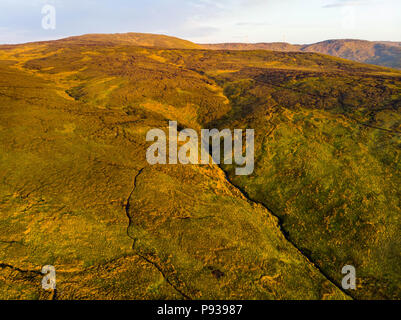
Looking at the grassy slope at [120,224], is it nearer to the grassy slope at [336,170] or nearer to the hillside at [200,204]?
the hillside at [200,204]

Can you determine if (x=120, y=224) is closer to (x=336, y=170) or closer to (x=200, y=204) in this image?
(x=200, y=204)

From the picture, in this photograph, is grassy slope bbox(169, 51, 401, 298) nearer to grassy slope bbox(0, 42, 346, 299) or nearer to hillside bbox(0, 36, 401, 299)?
hillside bbox(0, 36, 401, 299)

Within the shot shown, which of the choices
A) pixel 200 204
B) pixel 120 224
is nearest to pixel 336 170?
pixel 200 204

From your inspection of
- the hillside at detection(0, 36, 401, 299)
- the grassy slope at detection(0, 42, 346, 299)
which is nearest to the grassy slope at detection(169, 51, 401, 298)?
the hillside at detection(0, 36, 401, 299)

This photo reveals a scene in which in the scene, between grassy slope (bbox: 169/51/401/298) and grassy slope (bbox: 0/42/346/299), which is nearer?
grassy slope (bbox: 0/42/346/299)

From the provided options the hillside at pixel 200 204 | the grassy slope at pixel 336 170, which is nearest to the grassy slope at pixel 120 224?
the hillside at pixel 200 204
